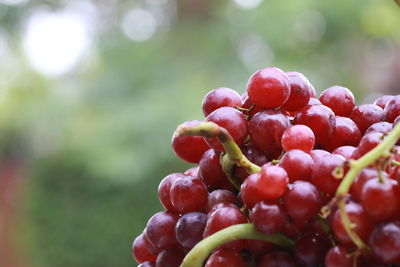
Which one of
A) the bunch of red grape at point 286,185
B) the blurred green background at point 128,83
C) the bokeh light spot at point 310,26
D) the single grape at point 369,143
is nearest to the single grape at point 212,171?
the bunch of red grape at point 286,185

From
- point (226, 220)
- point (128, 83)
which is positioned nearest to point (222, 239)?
point (226, 220)

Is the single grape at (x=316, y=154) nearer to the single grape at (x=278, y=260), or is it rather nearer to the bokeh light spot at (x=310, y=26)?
the single grape at (x=278, y=260)

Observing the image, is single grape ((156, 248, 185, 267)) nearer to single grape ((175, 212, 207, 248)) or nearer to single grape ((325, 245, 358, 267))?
single grape ((175, 212, 207, 248))

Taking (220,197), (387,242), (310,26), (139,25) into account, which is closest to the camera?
(387,242)

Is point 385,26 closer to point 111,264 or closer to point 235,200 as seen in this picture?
point 111,264

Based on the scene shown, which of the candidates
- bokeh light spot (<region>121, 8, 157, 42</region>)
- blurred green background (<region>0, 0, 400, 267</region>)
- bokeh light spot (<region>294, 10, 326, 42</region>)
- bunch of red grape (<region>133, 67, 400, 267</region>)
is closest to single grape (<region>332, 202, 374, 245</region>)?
bunch of red grape (<region>133, 67, 400, 267</region>)

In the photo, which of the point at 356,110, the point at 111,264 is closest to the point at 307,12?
the point at 111,264

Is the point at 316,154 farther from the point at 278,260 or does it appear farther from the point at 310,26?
the point at 310,26

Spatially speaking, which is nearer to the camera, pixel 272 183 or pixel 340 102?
pixel 272 183
